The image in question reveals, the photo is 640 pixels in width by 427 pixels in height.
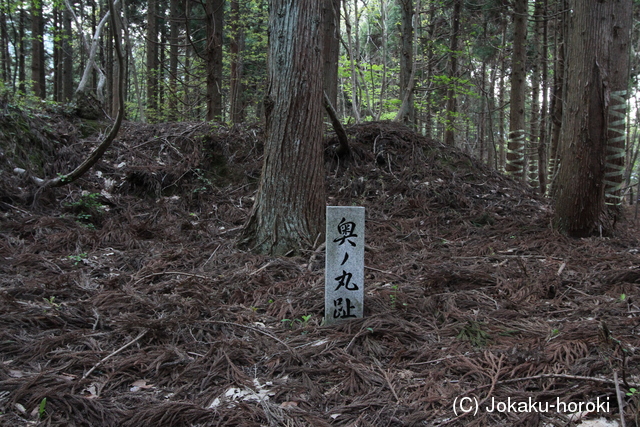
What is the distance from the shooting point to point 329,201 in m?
6.65

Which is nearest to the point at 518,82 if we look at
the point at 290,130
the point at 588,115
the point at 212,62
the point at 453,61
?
the point at 453,61

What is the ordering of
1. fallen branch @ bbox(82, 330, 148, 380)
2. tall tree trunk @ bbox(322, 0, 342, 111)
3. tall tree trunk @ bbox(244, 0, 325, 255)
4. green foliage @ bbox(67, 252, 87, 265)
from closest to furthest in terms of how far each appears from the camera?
fallen branch @ bbox(82, 330, 148, 380) < green foliage @ bbox(67, 252, 87, 265) < tall tree trunk @ bbox(244, 0, 325, 255) < tall tree trunk @ bbox(322, 0, 342, 111)

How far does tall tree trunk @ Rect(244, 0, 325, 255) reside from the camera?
4.56 meters

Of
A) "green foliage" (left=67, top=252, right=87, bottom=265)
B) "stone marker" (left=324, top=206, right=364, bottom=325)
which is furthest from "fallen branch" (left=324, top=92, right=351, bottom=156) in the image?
"green foliage" (left=67, top=252, right=87, bottom=265)

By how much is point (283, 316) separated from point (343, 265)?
0.64 metres

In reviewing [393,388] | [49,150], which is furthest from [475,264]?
[49,150]

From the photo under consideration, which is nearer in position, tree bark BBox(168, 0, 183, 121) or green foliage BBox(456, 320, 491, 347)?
green foliage BBox(456, 320, 491, 347)

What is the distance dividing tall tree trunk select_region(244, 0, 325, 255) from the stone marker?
1482mm

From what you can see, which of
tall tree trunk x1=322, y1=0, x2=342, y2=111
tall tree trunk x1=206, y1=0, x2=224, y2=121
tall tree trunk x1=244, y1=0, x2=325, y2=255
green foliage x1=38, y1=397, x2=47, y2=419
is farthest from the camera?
tall tree trunk x1=206, y1=0, x2=224, y2=121

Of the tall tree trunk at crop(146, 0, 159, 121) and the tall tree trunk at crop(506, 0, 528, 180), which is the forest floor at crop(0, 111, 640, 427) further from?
the tall tree trunk at crop(146, 0, 159, 121)

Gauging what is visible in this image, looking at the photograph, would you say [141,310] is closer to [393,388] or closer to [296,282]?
[296,282]

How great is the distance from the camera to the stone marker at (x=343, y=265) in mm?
3076

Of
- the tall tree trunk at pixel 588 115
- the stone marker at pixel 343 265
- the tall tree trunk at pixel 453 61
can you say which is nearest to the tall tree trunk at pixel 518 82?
the tall tree trunk at pixel 453 61

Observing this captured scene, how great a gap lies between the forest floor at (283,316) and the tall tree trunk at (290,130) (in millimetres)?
371
